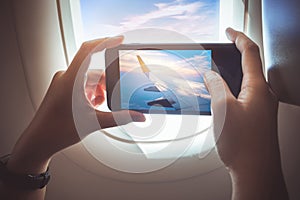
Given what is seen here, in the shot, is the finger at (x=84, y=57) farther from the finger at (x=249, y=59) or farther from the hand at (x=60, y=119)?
the finger at (x=249, y=59)

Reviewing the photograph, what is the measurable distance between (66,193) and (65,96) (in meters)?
0.37

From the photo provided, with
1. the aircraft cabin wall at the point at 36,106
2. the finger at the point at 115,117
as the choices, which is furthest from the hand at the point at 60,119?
the aircraft cabin wall at the point at 36,106

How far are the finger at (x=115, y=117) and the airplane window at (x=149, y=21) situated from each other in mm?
149

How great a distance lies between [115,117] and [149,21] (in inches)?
13.0

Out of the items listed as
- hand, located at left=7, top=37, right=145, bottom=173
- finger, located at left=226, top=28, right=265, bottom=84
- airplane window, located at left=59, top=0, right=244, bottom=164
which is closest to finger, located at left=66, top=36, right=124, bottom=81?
hand, located at left=7, top=37, right=145, bottom=173

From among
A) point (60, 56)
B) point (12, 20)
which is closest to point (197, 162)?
point (60, 56)

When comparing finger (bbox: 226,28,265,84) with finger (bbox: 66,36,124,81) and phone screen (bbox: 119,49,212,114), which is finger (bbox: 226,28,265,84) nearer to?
phone screen (bbox: 119,49,212,114)

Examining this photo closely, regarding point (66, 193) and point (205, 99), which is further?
point (66, 193)

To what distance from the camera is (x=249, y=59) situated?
0.62 m

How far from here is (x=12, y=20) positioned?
0.76m

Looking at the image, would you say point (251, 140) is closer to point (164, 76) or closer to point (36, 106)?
point (164, 76)

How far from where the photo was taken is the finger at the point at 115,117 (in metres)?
0.65

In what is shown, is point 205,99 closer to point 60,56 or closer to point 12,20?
point 60,56

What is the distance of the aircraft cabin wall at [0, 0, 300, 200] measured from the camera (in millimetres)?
742
